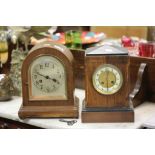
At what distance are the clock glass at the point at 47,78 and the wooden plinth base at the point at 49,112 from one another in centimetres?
4

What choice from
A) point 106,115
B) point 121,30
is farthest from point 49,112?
point 121,30

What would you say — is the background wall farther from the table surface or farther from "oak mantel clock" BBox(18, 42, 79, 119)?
"oak mantel clock" BBox(18, 42, 79, 119)

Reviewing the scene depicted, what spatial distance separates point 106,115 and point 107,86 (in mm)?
99

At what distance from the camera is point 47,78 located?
1.28 metres

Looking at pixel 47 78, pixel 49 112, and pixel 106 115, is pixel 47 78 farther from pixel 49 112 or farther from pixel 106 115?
pixel 106 115

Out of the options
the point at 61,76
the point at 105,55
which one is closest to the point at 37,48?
the point at 61,76

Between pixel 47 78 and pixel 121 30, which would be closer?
pixel 47 78

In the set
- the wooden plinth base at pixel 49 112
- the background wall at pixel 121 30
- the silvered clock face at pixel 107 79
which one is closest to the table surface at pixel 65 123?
the wooden plinth base at pixel 49 112

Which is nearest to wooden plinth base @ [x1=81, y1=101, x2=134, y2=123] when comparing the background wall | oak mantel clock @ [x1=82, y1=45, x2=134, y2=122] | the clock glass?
oak mantel clock @ [x1=82, y1=45, x2=134, y2=122]

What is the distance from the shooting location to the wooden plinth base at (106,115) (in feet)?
4.03

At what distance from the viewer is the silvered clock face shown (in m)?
1.21

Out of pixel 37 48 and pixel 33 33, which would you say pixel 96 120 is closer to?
pixel 37 48

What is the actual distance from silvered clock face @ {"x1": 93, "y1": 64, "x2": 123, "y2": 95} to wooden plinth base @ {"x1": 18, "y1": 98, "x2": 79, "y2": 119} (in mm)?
125

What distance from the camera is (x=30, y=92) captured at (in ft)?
4.25
